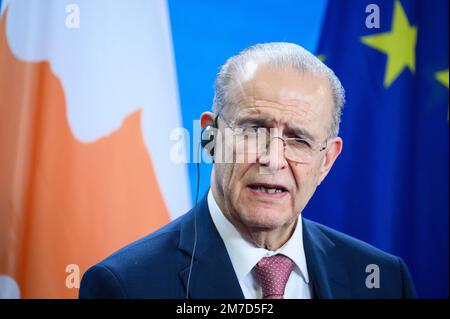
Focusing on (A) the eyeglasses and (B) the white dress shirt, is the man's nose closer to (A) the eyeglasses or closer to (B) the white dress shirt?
(A) the eyeglasses

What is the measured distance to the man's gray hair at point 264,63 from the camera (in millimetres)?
1531

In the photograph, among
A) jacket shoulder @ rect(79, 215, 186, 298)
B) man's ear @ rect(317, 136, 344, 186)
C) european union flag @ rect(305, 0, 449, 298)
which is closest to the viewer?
jacket shoulder @ rect(79, 215, 186, 298)

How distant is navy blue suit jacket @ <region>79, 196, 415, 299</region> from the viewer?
58.4 inches

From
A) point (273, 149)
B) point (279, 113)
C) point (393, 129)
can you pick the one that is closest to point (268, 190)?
point (273, 149)

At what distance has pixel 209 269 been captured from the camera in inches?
59.9

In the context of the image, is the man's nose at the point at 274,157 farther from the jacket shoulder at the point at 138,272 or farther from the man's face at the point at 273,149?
the jacket shoulder at the point at 138,272

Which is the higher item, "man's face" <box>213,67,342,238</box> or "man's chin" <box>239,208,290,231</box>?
"man's face" <box>213,67,342,238</box>

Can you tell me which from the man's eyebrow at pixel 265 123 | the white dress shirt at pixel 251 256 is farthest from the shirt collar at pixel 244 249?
the man's eyebrow at pixel 265 123

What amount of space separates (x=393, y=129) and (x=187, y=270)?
1055mm

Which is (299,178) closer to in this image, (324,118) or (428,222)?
(324,118)

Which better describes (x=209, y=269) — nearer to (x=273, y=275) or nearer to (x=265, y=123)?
(x=273, y=275)

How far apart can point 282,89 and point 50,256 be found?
1.02m

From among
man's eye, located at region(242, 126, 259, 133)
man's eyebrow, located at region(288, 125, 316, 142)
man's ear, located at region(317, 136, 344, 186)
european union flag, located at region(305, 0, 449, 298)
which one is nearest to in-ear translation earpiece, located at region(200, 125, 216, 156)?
man's eye, located at region(242, 126, 259, 133)
